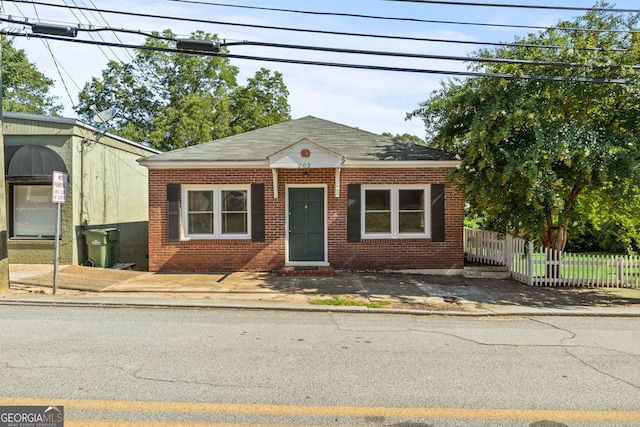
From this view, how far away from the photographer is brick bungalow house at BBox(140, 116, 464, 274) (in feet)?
41.5

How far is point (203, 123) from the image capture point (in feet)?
100

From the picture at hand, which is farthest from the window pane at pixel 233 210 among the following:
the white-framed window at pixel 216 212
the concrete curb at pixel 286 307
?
the concrete curb at pixel 286 307

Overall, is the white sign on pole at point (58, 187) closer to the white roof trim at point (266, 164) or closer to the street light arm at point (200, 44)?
the white roof trim at point (266, 164)

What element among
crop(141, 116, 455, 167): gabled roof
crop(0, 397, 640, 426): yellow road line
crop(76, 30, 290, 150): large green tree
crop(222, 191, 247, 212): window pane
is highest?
crop(76, 30, 290, 150): large green tree

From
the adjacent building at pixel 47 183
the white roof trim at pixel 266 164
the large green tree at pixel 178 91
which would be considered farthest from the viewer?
the large green tree at pixel 178 91

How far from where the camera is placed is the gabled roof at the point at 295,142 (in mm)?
12547

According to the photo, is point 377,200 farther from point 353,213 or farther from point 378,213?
point 353,213

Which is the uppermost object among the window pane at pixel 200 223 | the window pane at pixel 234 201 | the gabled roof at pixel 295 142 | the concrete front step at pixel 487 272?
the gabled roof at pixel 295 142

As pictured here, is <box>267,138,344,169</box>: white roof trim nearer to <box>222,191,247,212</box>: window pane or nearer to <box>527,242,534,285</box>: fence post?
<box>222,191,247,212</box>: window pane

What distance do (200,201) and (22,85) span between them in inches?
1339

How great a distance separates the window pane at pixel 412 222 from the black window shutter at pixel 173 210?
6413 millimetres

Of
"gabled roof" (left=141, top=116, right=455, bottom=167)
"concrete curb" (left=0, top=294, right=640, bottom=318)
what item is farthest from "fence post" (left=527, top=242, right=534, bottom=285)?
"gabled roof" (left=141, top=116, right=455, bottom=167)

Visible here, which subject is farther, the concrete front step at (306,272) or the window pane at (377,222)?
the window pane at (377,222)

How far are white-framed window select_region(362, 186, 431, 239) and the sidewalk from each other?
4.29 ft
